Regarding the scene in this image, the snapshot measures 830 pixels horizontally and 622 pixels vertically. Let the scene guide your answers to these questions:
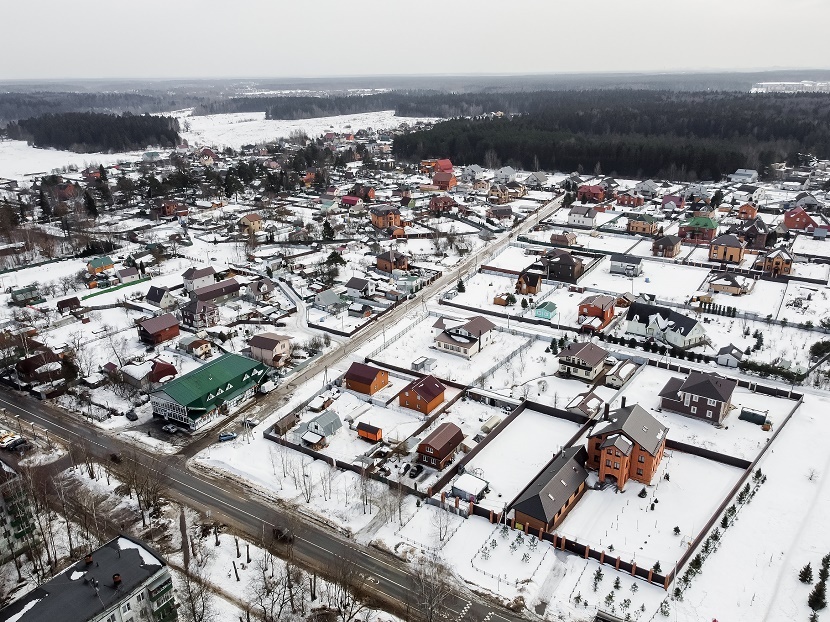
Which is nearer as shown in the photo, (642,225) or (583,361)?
(583,361)

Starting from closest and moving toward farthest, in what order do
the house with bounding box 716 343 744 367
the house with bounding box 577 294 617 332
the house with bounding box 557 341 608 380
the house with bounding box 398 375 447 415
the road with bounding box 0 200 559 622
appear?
the road with bounding box 0 200 559 622 → the house with bounding box 398 375 447 415 → the house with bounding box 557 341 608 380 → the house with bounding box 716 343 744 367 → the house with bounding box 577 294 617 332

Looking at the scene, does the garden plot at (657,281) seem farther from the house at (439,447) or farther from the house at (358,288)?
the house at (439,447)

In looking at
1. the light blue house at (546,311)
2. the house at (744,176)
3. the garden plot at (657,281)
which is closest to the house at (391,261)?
the light blue house at (546,311)

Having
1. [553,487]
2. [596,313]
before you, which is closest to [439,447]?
[553,487]

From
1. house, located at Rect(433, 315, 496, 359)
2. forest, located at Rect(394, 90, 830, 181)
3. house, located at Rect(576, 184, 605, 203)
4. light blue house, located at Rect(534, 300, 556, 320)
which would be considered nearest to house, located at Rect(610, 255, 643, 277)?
light blue house, located at Rect(534, 300, 556, 320)

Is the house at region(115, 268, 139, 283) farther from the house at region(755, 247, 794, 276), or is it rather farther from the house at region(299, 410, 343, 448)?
the house at region(755, 247, 794, 276)

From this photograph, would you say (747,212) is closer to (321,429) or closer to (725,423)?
(725,423)

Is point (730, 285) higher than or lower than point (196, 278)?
lower

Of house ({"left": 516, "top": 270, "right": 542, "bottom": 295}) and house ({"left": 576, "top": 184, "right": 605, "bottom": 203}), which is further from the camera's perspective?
house ({"left": 576, "top": 184, "right": 605, "bottom": 203})
